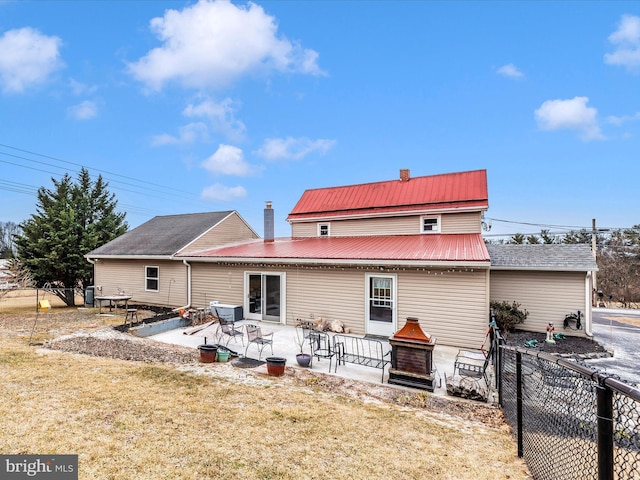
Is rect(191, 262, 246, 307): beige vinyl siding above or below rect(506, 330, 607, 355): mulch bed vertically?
above

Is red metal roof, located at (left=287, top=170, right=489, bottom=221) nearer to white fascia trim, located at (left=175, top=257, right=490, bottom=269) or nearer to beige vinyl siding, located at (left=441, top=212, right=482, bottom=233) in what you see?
beige vinyl siding, located at (left=441, top=212, right=482, bottom=233)

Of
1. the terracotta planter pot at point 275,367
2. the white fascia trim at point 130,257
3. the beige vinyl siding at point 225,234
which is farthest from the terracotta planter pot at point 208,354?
the beige vinyl siding at point 225,234

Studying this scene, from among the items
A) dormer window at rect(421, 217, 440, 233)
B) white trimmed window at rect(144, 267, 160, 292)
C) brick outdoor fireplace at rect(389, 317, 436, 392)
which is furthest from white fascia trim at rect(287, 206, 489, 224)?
brick outdoor fireplace at rect(389, 317, 436, 392)

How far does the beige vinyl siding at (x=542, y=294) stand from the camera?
11.5 m

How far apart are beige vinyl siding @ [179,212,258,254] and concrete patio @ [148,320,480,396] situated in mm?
5594

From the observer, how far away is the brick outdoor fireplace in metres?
6.55

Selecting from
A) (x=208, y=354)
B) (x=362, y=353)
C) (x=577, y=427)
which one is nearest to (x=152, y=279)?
(x=208, y=354)

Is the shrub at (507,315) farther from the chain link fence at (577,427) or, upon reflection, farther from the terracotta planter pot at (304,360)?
the terracotta planter pot at (304,360)

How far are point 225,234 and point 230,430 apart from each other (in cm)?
1512

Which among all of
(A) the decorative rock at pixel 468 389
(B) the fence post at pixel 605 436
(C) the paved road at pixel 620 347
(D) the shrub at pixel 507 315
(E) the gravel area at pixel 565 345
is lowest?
(C) the paved road at pixel 620 347

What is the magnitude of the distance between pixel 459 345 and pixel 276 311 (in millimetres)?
6789

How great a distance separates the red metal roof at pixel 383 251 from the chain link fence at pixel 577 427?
16.7 ft

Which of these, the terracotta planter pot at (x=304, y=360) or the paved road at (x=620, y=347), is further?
the paved road at (x=620, y=347)

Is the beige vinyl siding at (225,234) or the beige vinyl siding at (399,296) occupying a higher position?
the beige vinyl siding at (225,234)
